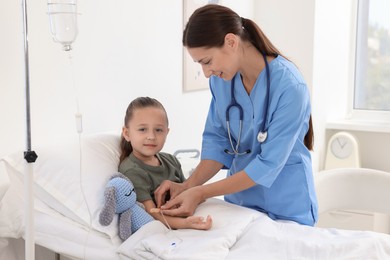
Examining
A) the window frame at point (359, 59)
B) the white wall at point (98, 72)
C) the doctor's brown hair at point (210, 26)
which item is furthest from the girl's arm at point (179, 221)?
the window frame at point (359, 59)

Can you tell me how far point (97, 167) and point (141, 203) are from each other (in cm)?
17

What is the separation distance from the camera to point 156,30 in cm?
234

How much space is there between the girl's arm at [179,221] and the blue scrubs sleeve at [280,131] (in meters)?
0.23

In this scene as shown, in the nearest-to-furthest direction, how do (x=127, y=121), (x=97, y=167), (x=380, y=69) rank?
(x=97, y=167), (x=127, y=121), (x=380, y=69)

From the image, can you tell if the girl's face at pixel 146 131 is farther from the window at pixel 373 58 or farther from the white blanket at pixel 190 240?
the window at pixel 373 58

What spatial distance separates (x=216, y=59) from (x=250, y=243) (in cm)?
56

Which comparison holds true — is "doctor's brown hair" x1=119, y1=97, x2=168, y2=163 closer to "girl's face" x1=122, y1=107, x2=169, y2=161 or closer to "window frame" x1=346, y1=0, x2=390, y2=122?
"girl's face" x1=122, y1=107, x2=169, y2=161

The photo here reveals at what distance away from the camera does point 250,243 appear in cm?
134

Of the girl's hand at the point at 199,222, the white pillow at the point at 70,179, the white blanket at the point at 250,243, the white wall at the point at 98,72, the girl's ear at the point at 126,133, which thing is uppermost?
the white wall at the point at 98,72

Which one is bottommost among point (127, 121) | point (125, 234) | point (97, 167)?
point (125, 234)

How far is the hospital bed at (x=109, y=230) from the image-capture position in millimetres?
1303

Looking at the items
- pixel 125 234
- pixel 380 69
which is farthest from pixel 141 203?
pixel 380 69

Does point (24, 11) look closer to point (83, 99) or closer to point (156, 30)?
point (83, 99)

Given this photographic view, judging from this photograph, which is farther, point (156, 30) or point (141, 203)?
point (156, 30)
